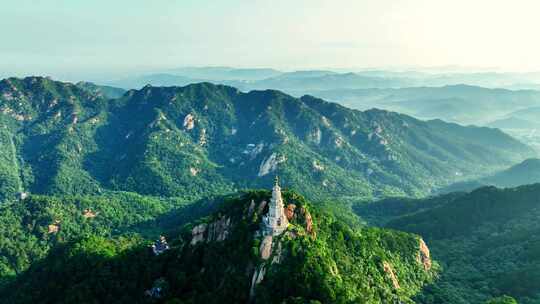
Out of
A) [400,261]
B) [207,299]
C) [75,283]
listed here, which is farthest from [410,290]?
[75,283]

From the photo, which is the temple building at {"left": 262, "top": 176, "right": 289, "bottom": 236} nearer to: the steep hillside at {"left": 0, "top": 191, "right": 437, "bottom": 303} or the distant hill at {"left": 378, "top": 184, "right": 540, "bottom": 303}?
the steep hillside at {"left": 0, "top": 191, "right": 437, "bottom": 303}

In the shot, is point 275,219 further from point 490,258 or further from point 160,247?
point 490,258

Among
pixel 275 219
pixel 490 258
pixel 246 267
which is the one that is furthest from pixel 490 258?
pixel 246 267

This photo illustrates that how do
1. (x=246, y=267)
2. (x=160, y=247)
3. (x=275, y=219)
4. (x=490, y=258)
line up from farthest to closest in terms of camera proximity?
(x=490, y=258) < (x=160, y=247) < (x=275, y=219) < (x=246, y=267)

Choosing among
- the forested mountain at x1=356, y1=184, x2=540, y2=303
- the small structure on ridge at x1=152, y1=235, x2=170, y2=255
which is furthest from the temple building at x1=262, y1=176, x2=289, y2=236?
the forested mountain at x1=356, y1=184, x2=540, y2=303

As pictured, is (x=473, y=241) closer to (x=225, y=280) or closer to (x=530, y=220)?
(x=530, y=220)

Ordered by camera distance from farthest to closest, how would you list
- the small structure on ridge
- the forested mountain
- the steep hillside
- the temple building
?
1. the forested mountain
2. the small structure on ridge
3. the temple building
4. the steep hillside
